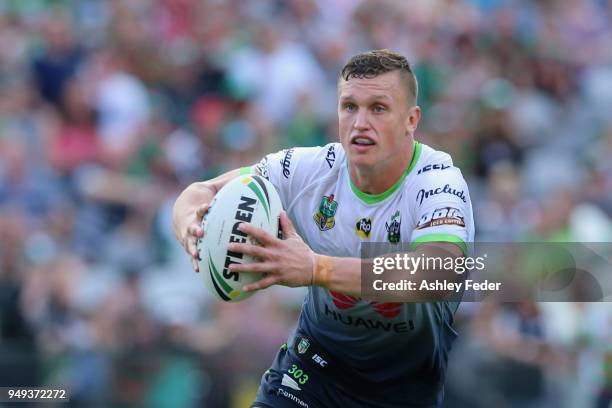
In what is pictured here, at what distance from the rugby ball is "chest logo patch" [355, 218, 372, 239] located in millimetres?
674

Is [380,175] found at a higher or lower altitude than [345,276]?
higher

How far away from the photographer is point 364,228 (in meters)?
7.12

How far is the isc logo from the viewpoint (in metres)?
7.41

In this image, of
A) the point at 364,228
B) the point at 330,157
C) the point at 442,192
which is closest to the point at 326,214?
the point at 364,228

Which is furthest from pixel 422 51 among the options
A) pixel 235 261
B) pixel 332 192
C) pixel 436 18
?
pixel 235 261

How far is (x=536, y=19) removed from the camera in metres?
17.0

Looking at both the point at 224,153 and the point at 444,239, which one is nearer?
the point at 444,239

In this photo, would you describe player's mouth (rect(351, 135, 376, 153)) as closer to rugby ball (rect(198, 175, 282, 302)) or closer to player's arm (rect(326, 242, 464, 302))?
rugby ball (rect(198, 175, 282, 302))

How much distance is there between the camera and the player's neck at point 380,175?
7008mm

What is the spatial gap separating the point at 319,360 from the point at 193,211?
4.08 feet

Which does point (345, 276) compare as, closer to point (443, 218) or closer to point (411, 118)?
point (443, 218)

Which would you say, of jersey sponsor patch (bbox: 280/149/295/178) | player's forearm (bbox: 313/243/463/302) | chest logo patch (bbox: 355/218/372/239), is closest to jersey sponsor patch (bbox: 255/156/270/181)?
jersey sponsor patch (bbox: 280/149/295/178)

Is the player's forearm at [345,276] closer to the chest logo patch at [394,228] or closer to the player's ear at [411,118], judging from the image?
the chest logo patch at [394,228]

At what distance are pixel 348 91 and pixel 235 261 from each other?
50.5 inches
